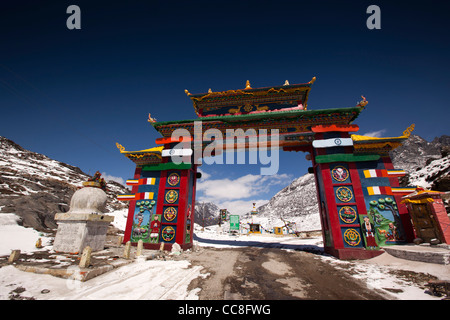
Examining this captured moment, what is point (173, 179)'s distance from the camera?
13.3 m

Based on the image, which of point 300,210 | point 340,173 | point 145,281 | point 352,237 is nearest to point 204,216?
point 300,210

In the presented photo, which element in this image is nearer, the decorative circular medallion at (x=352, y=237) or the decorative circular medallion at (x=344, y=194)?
the decorative circular medallion at (x=352, y=237)

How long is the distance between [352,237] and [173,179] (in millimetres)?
→ 11535

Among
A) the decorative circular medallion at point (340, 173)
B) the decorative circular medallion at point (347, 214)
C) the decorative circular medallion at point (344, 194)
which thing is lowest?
the decorative circular medallion at point (347, 214)

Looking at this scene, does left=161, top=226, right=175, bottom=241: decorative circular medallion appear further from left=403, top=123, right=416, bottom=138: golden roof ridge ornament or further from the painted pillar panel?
left=403, top=123, right=416, bottom=138: golden roof ridge ornament

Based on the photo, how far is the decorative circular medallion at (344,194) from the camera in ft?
35.4

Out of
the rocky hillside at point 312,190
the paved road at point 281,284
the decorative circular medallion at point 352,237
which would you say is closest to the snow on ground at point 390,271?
the paved road at point 281,284

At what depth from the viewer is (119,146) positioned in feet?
46.6

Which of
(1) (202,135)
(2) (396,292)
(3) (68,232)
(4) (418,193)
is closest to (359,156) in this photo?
(4) (418,193)

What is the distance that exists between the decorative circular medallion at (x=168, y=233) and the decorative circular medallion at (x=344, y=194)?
415 inches

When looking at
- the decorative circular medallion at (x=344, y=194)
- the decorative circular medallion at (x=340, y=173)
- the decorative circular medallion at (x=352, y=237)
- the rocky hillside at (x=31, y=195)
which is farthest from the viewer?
the rocky hillside at (x=31, y=195)

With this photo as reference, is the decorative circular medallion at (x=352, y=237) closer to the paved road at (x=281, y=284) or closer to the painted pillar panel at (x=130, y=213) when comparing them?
the paved road at (x=281, y=284)

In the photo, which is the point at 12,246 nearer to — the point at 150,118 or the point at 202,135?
the point at 150,118

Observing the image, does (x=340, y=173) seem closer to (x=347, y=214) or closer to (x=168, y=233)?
(x=347, y=214)
